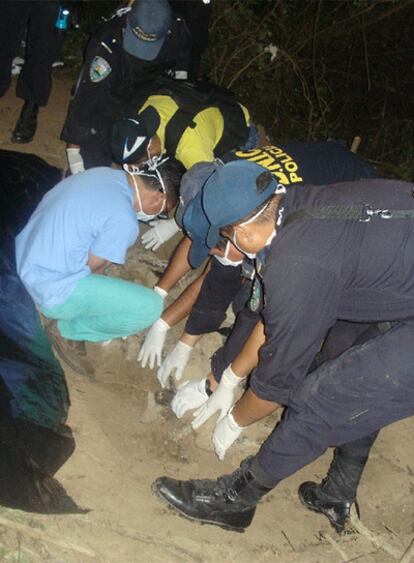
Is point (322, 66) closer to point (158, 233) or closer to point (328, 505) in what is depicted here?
point (158, 233)

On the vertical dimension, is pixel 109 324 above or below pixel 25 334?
below

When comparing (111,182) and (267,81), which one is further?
(267,81)

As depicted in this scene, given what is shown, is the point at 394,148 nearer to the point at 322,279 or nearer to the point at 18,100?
the point at 18,100

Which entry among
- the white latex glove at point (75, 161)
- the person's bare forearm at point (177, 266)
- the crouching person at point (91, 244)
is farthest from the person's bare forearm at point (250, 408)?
the white latex glove at point (75, 161)

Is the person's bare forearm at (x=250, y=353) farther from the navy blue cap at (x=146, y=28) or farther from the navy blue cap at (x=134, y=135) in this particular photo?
the navy blue cap at (x=146, y=28)

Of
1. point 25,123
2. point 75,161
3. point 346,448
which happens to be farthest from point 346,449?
point 25,123

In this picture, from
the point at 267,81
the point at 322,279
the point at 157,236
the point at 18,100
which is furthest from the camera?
the point at 267,81

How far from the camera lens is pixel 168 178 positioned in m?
2.17

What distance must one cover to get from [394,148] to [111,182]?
16.5ft

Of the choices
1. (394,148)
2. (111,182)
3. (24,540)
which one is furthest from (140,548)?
(394,148)

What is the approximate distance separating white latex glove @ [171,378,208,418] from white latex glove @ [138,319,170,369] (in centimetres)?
24

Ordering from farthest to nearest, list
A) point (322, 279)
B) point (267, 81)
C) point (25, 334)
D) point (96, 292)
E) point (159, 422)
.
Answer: point (267, 81) → point (159, 422) → point (96, 292) → point (25, 334) → point (322, 279)

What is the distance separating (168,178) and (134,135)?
232 millimetres

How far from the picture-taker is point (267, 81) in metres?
5.90
